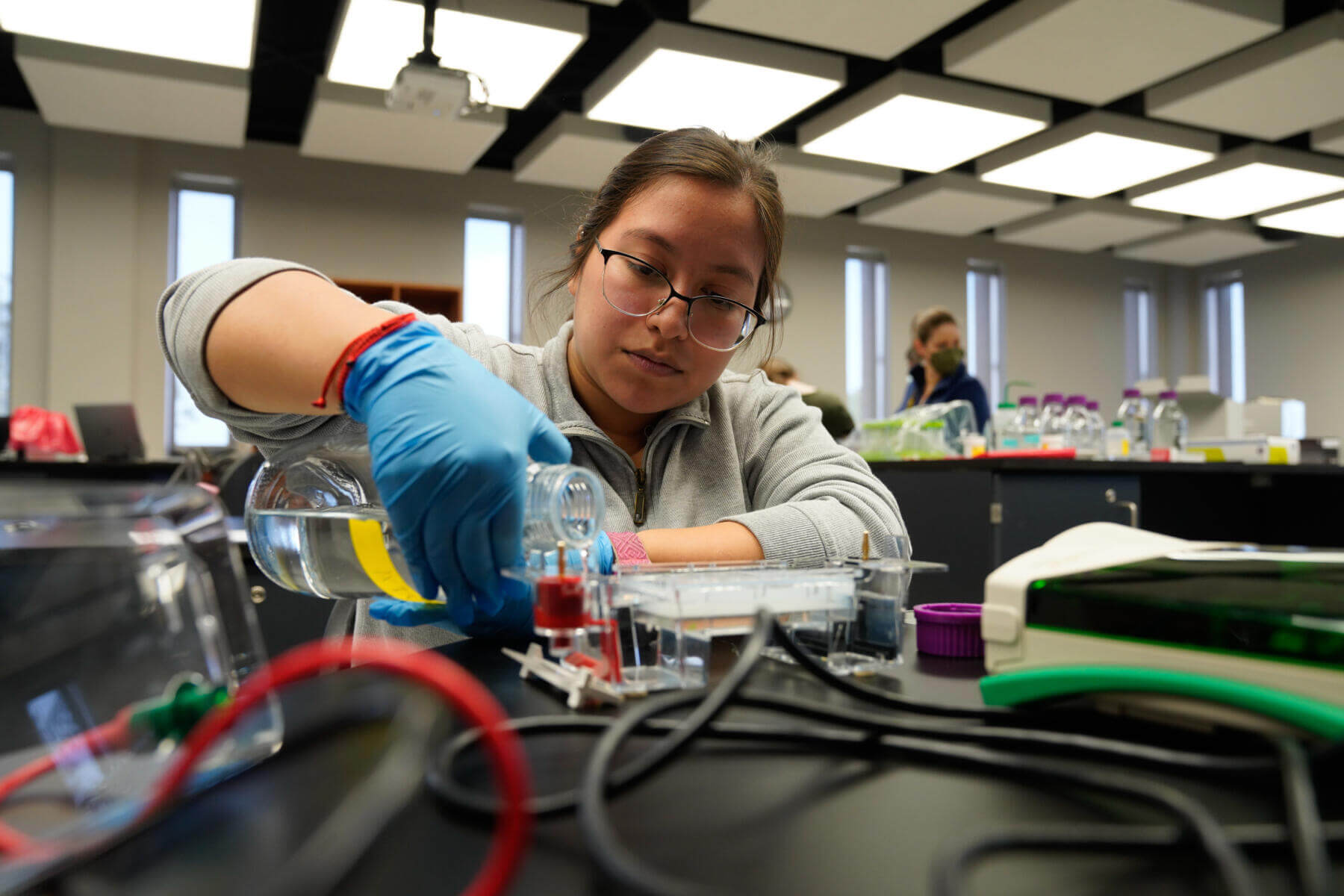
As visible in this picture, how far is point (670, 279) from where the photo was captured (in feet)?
3.13

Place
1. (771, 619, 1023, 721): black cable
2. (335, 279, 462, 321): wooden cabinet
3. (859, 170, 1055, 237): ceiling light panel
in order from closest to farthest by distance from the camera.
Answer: (771, 619, 1023, 721): black cable, (859, 170, 1055, 237): ceiling light panel, (335, 279, 462, 321): wooden cabinet

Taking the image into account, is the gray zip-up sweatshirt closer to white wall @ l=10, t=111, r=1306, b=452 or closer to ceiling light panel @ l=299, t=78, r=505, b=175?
white wall @ l=10, t=111, r=1306, b=452

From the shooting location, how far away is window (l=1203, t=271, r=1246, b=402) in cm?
729

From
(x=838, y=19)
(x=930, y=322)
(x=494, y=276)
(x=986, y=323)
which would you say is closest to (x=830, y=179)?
(x=930, y=322)

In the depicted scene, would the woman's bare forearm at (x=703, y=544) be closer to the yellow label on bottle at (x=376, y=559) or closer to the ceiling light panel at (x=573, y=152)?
the yellow label on bottle at (x=376, y=559)

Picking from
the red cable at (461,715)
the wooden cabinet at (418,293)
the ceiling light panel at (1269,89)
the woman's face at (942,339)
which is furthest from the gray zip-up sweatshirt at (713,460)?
the wooden cabinet at (418,293)

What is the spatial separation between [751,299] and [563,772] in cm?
79

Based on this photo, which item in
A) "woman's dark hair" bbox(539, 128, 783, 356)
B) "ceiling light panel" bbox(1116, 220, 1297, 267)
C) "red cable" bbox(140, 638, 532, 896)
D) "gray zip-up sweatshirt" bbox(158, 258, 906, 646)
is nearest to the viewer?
"red cable" bbox(140, 638, 532, 896)

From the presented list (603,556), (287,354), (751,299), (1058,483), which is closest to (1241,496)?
(1058,483)

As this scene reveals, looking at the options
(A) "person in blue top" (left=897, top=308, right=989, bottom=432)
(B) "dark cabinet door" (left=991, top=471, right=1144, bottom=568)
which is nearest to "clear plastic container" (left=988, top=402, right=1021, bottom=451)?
(B) "dark cabinet door" (left=991, top=471, right=1144, bottom=568)

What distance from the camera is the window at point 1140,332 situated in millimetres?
7574

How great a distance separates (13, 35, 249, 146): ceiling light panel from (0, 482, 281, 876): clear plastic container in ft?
13.6

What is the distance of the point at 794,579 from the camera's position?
0.45 meters

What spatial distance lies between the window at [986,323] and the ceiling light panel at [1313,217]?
1815 millimetres
